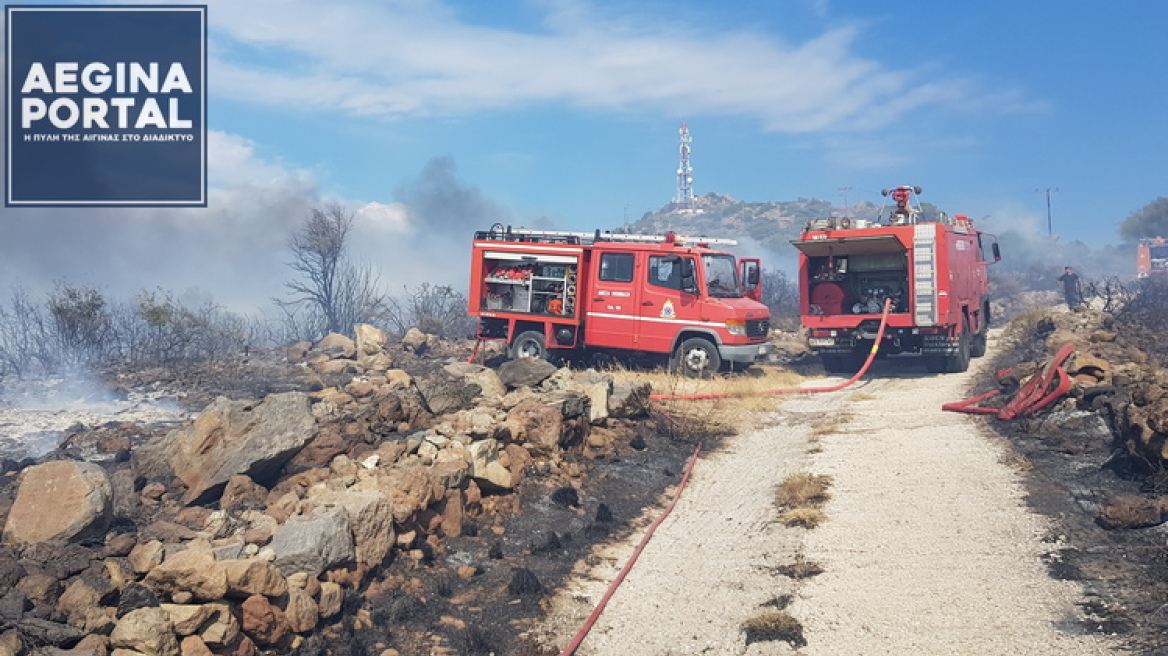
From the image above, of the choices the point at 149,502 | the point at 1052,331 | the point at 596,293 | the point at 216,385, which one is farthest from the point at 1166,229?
the point at 149,502

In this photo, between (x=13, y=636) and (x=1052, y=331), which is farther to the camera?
(x=1052, y=331)

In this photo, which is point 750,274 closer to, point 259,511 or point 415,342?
point 415,342

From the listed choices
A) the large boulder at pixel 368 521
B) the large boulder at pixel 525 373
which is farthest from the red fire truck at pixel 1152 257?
the large boulder at pixel 368 521

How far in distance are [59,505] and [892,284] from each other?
15.8m

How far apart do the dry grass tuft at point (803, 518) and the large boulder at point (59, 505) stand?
18.1ft

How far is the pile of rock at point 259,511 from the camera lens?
5012mm

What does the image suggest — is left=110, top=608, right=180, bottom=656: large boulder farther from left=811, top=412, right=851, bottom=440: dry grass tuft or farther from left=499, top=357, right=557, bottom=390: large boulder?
left=811, top=412, right=851, bottom=440: dry grass tuft

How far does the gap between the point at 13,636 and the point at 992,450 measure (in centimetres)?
970

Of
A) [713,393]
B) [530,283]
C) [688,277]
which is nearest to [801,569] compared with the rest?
[713,393]

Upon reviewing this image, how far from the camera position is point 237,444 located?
7.93 metres

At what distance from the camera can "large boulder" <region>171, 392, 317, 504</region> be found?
7.71m

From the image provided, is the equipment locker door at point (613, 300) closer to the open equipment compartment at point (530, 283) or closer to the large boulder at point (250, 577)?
the open equipment compartment at point (530, 283)

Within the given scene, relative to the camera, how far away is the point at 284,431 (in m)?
8.09

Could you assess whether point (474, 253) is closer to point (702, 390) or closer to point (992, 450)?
point (702, 390)
